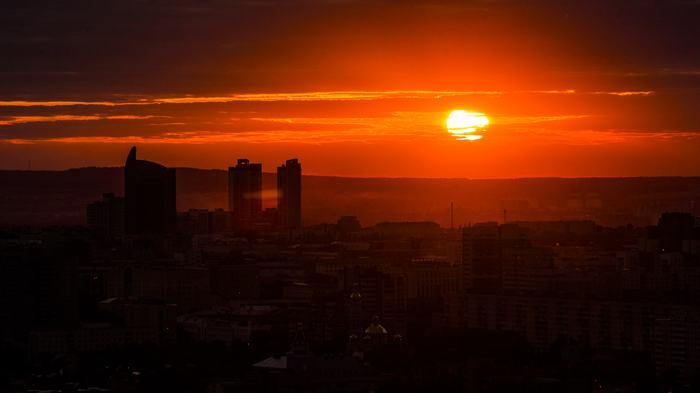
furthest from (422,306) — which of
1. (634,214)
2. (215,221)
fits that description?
(215,221)

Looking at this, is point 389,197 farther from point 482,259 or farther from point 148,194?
point 482,259

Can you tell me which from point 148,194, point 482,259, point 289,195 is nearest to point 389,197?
point 289,195

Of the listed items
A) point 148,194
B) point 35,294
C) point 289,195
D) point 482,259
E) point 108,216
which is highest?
point 289,195

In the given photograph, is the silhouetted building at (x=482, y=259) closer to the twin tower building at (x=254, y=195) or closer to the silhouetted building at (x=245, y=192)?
the twin tower building at (x=254, y=195)

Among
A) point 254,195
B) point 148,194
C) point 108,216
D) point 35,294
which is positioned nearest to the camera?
point 35,294

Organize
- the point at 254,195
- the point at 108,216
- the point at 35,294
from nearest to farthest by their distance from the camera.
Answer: the point at 35,294 → the point at 108,216 → the point at 254,195

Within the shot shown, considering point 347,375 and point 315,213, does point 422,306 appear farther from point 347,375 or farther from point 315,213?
point 315,213

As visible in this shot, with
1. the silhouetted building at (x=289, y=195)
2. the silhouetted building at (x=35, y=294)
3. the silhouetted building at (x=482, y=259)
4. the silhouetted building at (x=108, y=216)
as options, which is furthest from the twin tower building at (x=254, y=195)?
the silhouetted building at (x=35, y=294)

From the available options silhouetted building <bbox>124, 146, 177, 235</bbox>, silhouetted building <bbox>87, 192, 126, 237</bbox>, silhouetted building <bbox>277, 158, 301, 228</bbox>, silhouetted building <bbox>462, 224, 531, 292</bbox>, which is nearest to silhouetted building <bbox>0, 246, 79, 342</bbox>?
silhouetted building <bbox>462, 224, 531, 292</bbox>
